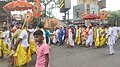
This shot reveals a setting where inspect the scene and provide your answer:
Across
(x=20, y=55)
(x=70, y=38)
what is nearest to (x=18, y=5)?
(x=20, y=55)

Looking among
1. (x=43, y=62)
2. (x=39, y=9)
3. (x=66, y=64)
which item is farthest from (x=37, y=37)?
(x=39, y=9)

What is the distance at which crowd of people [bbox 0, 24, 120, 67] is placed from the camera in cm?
601

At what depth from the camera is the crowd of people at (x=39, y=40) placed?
601cm

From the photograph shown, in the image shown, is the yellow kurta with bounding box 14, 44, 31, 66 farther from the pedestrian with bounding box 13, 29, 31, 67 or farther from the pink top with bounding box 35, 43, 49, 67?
the pink top with bounding box 35, 43, 49, 67

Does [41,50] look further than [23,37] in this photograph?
No

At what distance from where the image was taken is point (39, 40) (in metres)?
5.93

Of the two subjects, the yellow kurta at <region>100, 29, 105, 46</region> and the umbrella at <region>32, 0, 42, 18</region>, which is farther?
the yellow kurta at <region>100, 29, 105, 46</region>

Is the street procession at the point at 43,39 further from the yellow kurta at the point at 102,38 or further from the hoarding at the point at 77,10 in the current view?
the hoarding at the point at 77,10

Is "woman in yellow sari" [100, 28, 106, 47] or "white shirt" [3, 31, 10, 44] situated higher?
"white shirt" [3, 31, 10, 44]

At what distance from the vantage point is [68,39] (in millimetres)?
22141

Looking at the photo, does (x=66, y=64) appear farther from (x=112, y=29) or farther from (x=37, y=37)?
(x=37, y=37)

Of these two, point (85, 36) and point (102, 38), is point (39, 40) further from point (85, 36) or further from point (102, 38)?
point (85, 36)

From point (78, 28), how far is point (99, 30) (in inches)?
137

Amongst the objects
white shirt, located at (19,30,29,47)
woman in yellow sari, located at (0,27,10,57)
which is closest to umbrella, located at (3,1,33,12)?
woman in yellow sari, located at (0,27,10,57)
